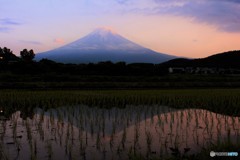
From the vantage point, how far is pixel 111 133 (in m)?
7.41

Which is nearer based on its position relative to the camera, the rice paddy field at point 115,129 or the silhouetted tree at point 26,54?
the rice paddy field at point 115,129

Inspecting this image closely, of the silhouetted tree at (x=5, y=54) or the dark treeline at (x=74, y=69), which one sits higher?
the silhouetted tree at (x=5, y=54)

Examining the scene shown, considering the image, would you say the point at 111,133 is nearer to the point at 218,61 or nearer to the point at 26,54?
the point at 26,54

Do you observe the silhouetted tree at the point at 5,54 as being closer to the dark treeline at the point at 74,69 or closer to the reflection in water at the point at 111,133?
the dark treeline at the point at 74,69

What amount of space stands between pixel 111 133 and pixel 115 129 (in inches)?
18.3

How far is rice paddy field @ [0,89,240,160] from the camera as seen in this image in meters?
5.75

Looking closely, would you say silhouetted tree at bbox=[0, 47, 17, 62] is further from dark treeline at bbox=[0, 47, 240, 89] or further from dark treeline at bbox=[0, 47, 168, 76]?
dark treeline at bbox=[0, 47, 168, 76]

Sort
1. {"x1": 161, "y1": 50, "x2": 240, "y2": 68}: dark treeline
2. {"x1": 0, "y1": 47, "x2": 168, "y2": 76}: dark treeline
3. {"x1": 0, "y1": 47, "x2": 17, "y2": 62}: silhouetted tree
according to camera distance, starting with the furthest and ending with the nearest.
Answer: {"x1": 161, "y1": 50, "x2": 240, "y2": 68}: dark treeline → {"x1": 0, "y1": 47, "x2": 17, "y2": 62}: silhouetted tree → {"x1": 0, "y1": 47, "x2": 168, "y2": 76}: dark treeline

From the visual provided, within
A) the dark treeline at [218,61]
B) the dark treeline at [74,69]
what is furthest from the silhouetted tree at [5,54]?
the dark treeline at [218,61]

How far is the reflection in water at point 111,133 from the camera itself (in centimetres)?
587

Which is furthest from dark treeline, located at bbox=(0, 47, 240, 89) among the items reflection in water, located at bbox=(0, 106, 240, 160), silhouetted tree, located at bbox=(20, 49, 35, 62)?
reflection in water, located at bbox=(0, 106, 240, 160)

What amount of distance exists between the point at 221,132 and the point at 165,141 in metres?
1.78

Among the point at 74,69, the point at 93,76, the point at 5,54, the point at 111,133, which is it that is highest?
the point at 5,54

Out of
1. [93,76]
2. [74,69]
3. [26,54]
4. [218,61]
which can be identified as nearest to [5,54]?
[26,54]
